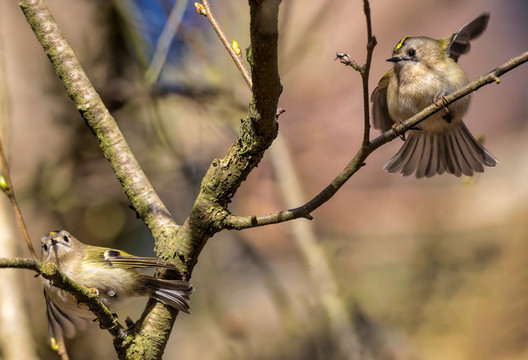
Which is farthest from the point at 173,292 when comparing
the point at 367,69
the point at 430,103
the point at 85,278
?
the point at 430,103

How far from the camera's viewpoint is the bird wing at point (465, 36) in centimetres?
166

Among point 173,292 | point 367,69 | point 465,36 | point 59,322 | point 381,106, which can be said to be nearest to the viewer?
point 367,69

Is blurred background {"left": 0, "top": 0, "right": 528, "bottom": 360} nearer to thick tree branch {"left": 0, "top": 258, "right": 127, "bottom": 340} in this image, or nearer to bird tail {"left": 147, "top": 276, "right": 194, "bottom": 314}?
bird tail {"left": 147, "top": 276, "right": 194, "bottom": 314}

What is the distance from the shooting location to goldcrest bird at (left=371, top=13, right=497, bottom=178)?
1.67 meters

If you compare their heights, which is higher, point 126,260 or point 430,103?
point 430,103

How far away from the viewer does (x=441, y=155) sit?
5.83ft

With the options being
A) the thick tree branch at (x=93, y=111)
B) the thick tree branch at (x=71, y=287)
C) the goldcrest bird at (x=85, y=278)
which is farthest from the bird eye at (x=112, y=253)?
the thick tree branch at (x=71, y=287)

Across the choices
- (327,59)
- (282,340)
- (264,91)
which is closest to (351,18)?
(327,59)

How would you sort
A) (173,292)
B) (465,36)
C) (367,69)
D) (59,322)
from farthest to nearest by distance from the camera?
(465,36) → (59,322) → (173,292) → (367,69)

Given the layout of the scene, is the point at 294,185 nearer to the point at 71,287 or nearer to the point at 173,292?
the point at 173,292

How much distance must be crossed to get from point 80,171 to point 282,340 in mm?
1390

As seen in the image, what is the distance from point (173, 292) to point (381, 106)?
1.07 m

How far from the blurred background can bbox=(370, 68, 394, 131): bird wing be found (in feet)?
3.24

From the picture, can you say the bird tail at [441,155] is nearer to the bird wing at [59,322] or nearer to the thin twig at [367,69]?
the thin twig at [367,69]
